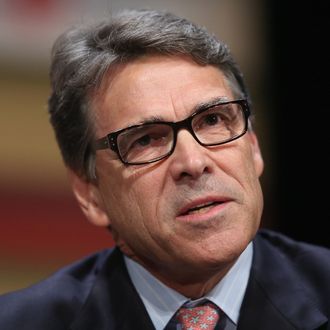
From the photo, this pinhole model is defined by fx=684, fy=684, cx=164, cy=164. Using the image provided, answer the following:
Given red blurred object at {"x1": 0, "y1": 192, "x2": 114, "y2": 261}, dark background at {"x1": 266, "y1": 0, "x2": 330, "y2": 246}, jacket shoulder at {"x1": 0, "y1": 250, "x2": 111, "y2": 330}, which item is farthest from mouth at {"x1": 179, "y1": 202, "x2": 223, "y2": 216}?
red blurred object at {"x1": 0, "y1": 192, "x2": 114, "y2": 261}

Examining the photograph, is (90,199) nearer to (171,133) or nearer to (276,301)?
(171,133)

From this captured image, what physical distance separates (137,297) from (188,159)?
0.43m

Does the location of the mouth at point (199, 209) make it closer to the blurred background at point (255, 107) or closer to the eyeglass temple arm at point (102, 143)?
the eyeglass temple arm at point (102, 143)

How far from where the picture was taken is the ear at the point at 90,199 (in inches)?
71.9

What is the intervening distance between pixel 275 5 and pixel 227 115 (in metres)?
1.94

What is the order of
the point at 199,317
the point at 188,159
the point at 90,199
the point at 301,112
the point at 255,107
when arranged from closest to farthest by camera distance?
the point at 188,159 < the point at 199,317 < the point at 90,199 < the point at 301,112 < the point at 255,107

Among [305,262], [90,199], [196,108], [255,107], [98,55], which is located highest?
[98,55]

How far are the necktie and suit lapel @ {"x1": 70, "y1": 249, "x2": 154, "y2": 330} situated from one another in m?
0.09

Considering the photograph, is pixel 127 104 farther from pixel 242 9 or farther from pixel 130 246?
pixel 242 9

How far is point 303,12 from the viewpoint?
10.6ft

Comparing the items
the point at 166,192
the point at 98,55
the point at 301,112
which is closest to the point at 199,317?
the point at 166,192

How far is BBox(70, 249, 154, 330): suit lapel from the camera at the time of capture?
171 centimetres

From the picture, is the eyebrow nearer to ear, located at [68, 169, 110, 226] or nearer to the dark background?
ear, located at [68, 169, 110, 226]

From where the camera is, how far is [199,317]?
1637 mm
